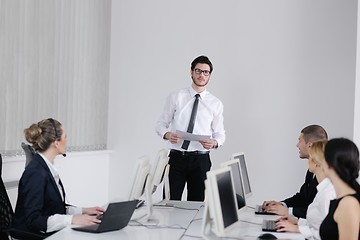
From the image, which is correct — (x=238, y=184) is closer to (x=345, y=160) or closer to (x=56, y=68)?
(x=345, y=160)

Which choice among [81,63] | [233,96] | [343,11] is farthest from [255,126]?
[81,63]

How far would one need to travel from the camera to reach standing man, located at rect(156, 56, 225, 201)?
4.88 metres

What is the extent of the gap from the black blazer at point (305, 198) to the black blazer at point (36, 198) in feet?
5.15

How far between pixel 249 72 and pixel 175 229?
10.7ft

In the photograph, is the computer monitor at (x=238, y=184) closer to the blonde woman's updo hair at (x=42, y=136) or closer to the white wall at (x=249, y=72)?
the blonde woman's updo hair at (x=42, y=136)

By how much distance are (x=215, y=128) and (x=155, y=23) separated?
6.01 feet

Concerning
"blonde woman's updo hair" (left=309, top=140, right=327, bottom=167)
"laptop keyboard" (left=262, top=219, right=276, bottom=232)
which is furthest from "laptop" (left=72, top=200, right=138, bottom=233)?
"blonde woman's updo hair" (left=309, top=140, right=327, bottom=167)

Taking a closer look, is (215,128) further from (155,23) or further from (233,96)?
(155,23)

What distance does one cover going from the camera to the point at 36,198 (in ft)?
10.4

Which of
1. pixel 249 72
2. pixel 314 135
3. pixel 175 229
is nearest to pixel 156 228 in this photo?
pixel 175 229

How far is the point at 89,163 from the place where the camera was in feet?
19.9

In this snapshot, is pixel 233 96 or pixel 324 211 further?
pixel 233 96

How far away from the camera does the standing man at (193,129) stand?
4.88 m

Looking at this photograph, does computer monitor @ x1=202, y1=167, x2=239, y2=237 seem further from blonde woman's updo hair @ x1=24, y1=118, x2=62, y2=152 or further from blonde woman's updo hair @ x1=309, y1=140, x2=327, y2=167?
blonde woman's updo hair @ x1=24, y1=118, x2=62, y2=152
